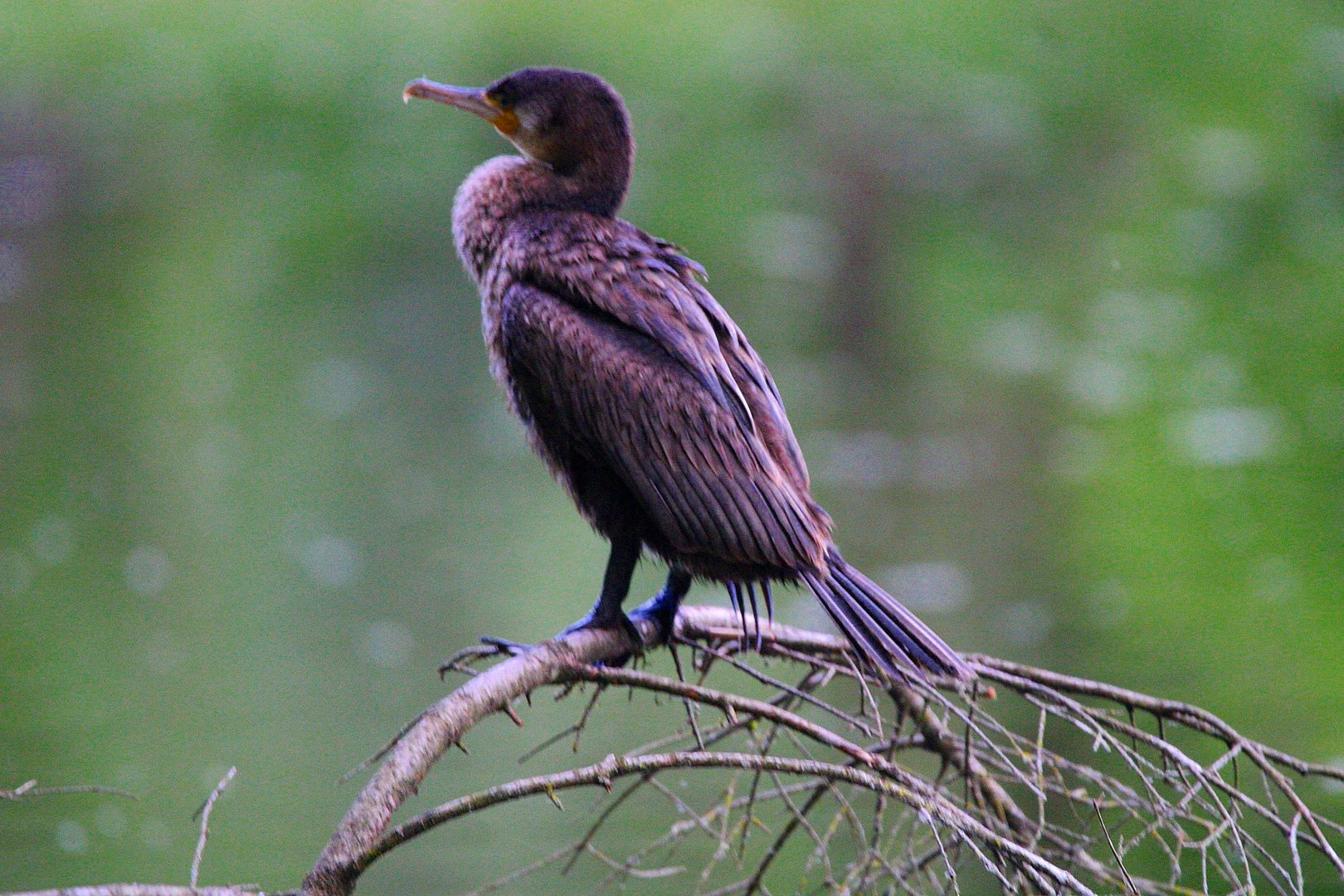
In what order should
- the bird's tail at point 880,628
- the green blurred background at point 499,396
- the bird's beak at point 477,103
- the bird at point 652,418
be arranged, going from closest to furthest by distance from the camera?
the bird's tail at point 880,628
the bird at point 652,418
the bird's beak at point 477,103
the green blurred background at point 499,396

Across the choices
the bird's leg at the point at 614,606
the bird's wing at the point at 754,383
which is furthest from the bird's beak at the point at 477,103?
the bird's leg at the point at 614,606

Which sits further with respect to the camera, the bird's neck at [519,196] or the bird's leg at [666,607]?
the bird's neck at [519,196]

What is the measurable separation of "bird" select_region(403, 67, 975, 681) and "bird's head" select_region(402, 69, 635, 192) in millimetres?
97

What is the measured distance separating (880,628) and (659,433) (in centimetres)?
48

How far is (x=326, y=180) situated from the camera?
12000 mm

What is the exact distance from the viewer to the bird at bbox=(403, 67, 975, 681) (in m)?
2.66

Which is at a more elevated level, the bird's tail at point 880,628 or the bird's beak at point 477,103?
the bird's beak at point 477,103

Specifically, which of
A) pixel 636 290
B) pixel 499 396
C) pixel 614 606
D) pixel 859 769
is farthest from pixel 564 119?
pixel 499 396

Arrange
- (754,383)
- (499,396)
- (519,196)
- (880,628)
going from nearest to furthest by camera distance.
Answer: (880,628)
(754,383)
(519,196)
(499,396)

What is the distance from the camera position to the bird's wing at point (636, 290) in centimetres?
280

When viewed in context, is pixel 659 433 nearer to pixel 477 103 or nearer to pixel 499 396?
pixel 477 103

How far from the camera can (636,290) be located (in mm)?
2838

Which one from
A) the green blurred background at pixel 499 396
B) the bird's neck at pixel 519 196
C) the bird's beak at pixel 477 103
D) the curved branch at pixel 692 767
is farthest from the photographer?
the green blurred background at pixel 499 396

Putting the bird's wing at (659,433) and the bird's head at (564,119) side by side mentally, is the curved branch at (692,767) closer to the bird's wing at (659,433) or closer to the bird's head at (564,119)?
the bird's wing at (659,433)
